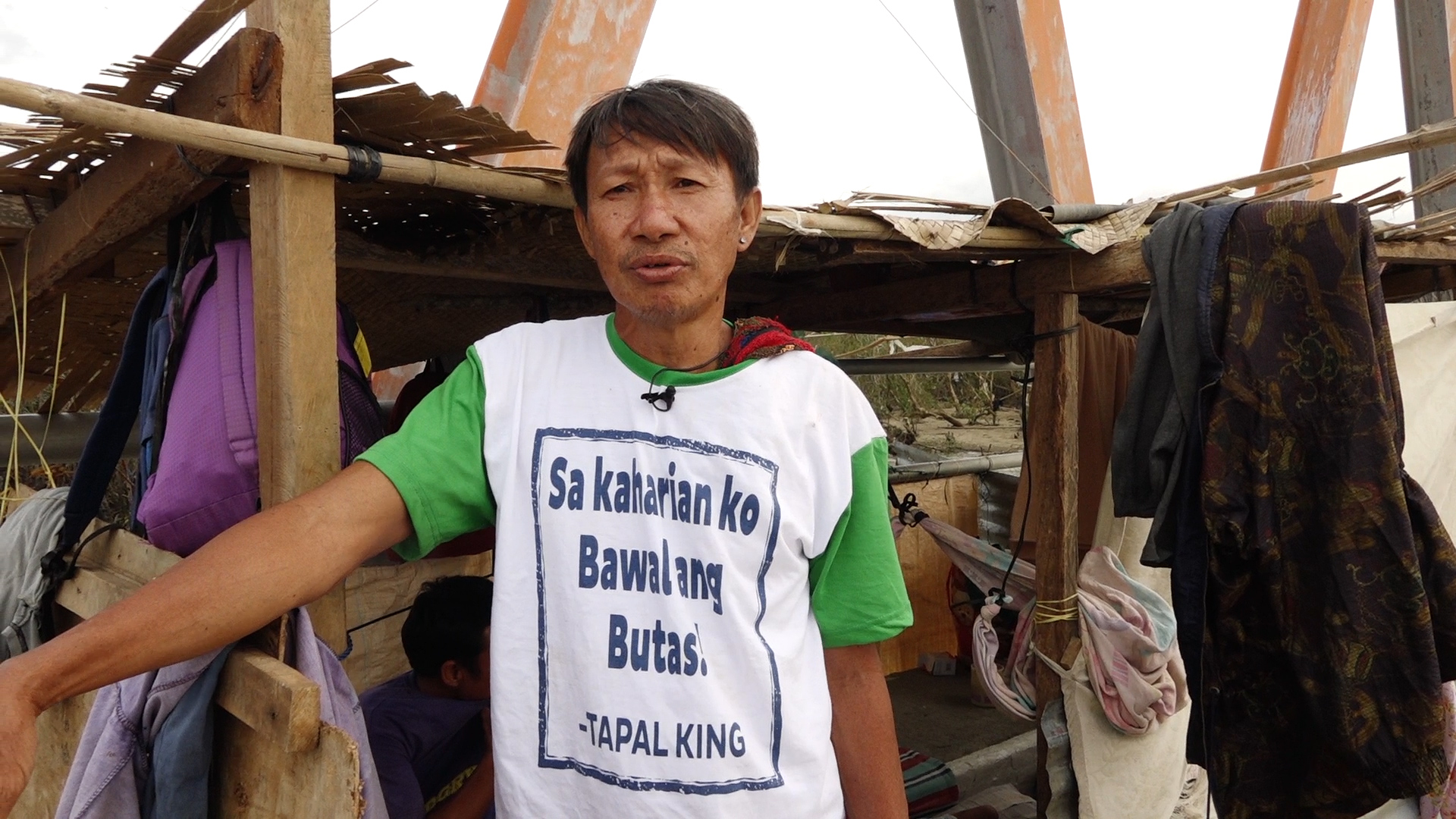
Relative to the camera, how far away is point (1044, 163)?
21.7 ft

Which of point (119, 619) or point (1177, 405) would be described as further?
point (1177, 405)

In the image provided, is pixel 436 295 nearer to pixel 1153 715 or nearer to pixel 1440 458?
pixel 1153 715

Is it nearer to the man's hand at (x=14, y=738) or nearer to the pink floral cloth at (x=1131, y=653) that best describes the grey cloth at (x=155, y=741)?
the man's hand at (x=14, y=738)

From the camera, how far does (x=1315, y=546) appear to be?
2.29 m

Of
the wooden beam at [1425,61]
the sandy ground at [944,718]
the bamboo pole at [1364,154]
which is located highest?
the wooden beam at [1425,61]

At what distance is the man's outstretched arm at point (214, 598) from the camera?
1.04 meters

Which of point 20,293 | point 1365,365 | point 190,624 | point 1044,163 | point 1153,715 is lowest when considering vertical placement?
point 1153,715

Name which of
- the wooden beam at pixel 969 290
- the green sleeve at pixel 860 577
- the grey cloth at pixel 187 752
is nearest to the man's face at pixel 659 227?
the green sleeve at pixel 860 577

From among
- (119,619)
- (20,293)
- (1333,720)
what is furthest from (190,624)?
(1333,720)

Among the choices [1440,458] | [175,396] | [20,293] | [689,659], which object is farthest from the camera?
[1440,458]

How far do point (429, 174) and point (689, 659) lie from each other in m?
0.90

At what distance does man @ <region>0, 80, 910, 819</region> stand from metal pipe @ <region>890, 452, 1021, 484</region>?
420cm

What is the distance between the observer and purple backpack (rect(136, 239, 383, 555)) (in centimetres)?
150

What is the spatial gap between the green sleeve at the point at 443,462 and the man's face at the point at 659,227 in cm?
27
